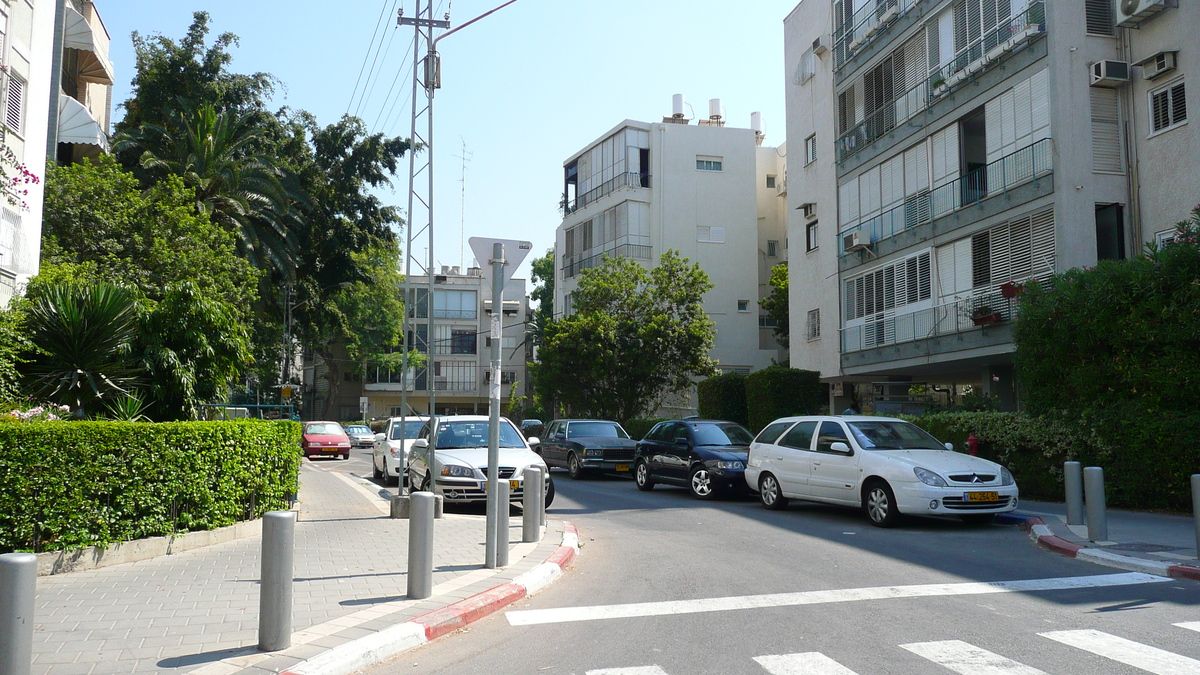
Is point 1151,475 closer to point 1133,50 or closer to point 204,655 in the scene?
point 1133,50

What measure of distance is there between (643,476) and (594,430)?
5053mm

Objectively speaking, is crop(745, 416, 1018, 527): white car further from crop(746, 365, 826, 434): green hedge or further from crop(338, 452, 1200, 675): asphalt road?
crop(746, 365, 826, 434): green hedge

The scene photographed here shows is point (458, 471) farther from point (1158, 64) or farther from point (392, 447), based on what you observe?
point (1158, 64)

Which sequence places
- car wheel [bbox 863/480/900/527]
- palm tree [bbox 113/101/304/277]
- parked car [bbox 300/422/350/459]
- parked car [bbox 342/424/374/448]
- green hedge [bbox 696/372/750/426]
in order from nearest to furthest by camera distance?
car wheel [bbox 863/480/900/527], palm tree [bbox 113/101/304/277], green hedge [bbox 696/372/750/426], parked car [bbox 300/422/350/459], parked car [bbox 342/424/374/448]

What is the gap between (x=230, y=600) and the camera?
7172 mm

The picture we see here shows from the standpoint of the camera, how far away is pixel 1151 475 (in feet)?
44.5

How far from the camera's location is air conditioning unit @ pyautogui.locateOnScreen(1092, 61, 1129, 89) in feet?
64.1

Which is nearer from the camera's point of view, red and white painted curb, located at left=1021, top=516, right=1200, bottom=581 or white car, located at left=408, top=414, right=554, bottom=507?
red and white painted curb, located at left=1021, top=516, right=1200, bottom=581

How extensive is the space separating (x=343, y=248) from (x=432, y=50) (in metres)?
25.3

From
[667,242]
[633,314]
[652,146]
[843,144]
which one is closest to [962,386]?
[843,144]

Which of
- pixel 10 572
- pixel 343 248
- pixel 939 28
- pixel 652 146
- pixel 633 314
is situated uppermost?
pixel 652 146

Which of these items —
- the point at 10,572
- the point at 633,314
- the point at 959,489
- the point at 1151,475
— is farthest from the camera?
the point at 633,314

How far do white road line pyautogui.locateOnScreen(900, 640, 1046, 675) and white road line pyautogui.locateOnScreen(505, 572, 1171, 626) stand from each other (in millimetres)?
1557

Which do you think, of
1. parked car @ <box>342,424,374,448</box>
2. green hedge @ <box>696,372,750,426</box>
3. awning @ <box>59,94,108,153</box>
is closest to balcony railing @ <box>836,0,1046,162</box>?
green hedge @ <box>696,372,750,426</box>
